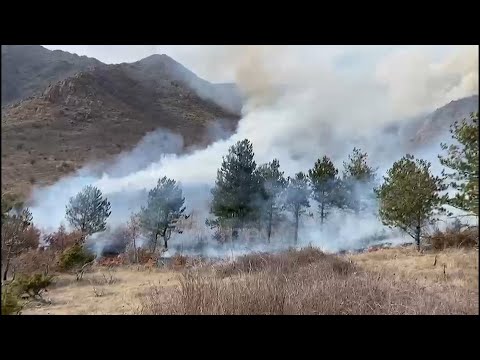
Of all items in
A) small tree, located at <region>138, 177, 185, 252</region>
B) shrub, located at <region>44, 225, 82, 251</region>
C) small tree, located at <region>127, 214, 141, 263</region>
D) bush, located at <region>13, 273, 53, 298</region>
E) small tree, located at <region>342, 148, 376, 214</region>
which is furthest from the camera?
small tree, located at <region>342, 148, 376, 214</region>

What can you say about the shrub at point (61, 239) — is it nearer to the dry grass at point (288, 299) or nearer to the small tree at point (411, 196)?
the dry grass at point (288, 299)

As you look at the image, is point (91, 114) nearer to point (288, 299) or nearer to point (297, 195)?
point (288, 299)

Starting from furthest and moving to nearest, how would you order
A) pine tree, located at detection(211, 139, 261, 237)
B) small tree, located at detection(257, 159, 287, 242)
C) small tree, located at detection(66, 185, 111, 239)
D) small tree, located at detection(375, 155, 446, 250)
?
small tree, located at detection(257, 159, 287, 242)
pine tree, located at detection(211, 139, 261, 237)
small tree, located at detection(375, 155, 446, 250)
small tree, located at detection(66, 185, 111, 239)

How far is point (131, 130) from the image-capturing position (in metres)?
8.57

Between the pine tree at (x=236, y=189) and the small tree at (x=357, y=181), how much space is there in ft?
20.1

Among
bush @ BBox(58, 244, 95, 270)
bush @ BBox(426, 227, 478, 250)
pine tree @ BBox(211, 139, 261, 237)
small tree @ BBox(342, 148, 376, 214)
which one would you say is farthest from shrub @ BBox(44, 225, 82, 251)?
small tree @ BBox(342, 148, 376, 214)

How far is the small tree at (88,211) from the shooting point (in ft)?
35.9

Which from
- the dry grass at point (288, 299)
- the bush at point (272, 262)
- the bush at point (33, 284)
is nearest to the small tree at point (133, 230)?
the bush at point (272, 262)

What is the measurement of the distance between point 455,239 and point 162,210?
12.6 m

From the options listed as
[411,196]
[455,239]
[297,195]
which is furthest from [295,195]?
[455,239]

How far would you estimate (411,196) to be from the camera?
48.3 ft

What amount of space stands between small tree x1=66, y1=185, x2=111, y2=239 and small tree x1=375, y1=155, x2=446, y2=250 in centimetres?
1063

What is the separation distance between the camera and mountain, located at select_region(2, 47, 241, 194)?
3.53m

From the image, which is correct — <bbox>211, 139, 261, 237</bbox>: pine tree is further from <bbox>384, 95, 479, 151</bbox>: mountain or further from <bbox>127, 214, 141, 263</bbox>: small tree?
<bbox>384, 95, 479, 151</bbox>: mountain
